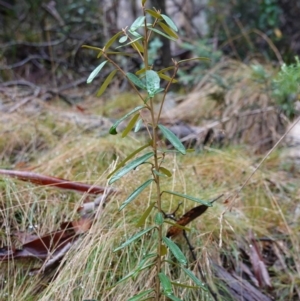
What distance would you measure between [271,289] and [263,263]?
0.08 meters

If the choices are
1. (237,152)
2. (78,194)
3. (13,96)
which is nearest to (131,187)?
(78,194)

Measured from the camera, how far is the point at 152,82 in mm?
872

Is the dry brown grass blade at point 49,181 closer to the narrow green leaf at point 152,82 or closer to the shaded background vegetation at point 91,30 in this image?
the narrow green leaf at point 152,82

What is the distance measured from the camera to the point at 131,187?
141cm

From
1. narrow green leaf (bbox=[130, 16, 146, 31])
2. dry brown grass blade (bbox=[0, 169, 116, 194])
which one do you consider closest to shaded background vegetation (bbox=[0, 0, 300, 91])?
dry brown grass blade (bbox=[0, 169, 116, 194])

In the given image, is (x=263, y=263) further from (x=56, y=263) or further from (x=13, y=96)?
(x=13, y=96)

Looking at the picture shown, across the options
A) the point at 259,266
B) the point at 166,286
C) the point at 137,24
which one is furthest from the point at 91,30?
the point at 166,286

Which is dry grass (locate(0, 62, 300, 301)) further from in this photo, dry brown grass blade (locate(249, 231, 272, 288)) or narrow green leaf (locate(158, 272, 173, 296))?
narrow green leaf (locate(158, 272, 173, 296))

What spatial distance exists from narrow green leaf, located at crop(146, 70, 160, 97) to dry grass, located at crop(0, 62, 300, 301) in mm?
455

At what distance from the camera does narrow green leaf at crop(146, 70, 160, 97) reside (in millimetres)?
862

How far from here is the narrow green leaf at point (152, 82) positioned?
86 cm

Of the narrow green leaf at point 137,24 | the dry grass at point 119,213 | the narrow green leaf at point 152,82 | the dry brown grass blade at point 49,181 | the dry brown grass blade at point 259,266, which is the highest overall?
the narrow green leaf at point 137,24

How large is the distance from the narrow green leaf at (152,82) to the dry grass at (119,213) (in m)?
0.46

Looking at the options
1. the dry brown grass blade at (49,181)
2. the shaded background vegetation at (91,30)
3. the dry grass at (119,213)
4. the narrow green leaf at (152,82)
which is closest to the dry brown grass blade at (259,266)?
the dry grass at (119,213)
